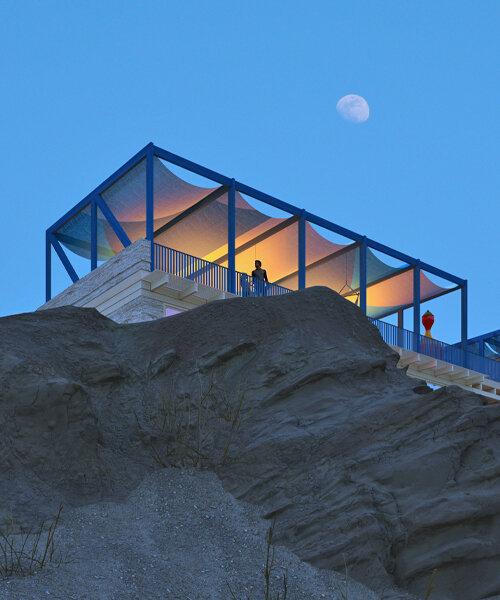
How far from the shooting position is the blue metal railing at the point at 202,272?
19.6 meters

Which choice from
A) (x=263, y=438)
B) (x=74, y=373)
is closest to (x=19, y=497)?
(x=74, y=373)

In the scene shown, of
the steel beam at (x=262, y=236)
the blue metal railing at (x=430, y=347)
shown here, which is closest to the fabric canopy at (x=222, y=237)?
the steel beam at (x=262, y=236)

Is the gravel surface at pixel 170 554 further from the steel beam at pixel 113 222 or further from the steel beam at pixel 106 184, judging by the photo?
the steel beam at pixel 106 184

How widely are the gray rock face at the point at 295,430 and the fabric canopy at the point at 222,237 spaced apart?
39.5ft

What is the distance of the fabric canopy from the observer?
20891 millimetres

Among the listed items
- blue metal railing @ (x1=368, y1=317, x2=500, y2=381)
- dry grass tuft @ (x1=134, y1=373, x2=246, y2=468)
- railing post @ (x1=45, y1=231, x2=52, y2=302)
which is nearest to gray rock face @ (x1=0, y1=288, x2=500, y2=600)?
dry grass tuft @ (x1=134, y1=373, x2=246, y2=468)

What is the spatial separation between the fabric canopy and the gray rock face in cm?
1204

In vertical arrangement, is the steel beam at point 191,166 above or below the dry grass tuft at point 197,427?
above

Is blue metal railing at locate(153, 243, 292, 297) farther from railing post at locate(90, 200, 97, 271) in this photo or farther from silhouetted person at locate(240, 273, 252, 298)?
railing post at locate(90, 200, 97, 271)

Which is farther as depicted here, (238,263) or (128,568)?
(238,263)

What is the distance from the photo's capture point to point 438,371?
2592cm

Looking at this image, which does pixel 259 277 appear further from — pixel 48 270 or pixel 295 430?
pixel 295 430

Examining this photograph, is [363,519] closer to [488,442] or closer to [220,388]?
[488,442]

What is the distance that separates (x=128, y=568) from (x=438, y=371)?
2157cm
